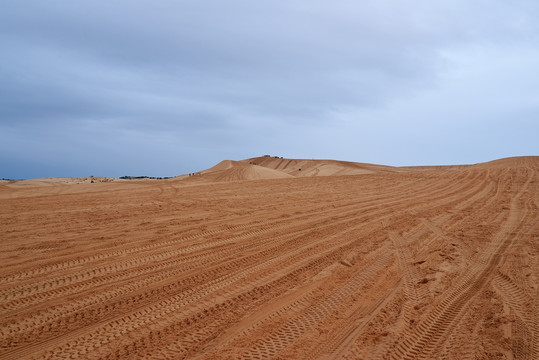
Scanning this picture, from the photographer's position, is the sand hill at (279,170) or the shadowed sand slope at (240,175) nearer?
the shadowed sand slope at (240,175)

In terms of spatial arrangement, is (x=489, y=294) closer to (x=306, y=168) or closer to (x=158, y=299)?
(x=158, y=299)

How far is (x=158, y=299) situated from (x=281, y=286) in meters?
1.87

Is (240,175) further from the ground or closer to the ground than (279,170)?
closer to the ground

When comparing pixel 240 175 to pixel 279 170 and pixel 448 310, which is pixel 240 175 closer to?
pixel 448 310

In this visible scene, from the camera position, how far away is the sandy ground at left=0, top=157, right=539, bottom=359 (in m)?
4.02

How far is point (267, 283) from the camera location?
19.2 feet

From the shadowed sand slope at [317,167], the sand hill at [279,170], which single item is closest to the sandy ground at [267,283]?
the sand hill at [279,170]

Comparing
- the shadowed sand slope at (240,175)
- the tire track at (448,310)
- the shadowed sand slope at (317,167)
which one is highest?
the shadowed sand slope at (317,167)

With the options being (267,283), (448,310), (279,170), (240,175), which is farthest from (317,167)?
(448,310)

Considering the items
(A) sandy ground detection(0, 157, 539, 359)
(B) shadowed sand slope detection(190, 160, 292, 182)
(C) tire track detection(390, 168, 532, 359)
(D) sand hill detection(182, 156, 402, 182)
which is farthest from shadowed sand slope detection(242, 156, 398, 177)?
(C) tire track detection(390, 168, 532, 359)

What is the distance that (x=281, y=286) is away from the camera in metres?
5.73

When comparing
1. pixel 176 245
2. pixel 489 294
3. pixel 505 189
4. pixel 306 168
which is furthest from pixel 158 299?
pixel 306 168

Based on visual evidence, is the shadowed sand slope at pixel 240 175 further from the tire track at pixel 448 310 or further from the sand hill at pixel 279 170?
the tire track at pixel 448 310

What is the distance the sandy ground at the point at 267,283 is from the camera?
402 cm
